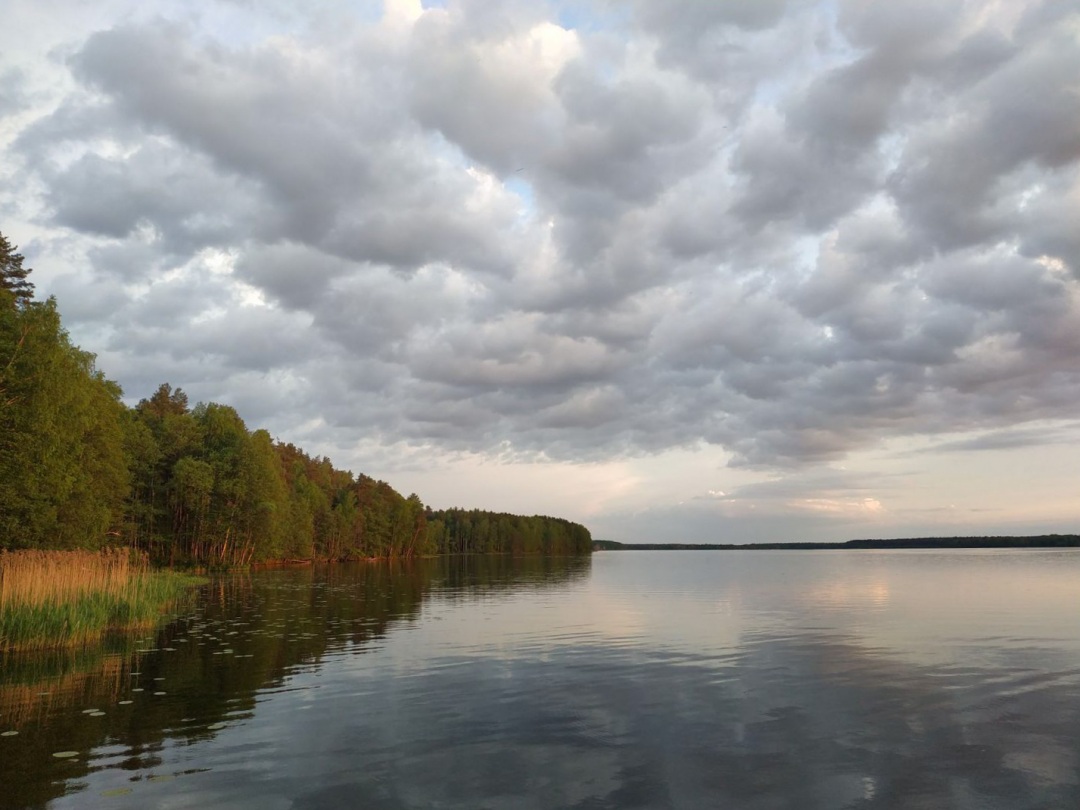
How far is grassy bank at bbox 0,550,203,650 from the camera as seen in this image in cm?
2845

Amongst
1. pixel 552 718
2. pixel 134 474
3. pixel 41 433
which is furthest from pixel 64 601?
pixel 134 474

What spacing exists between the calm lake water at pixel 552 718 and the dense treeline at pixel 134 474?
25784 millimetres

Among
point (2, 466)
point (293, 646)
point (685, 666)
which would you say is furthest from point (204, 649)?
point (2, 466)

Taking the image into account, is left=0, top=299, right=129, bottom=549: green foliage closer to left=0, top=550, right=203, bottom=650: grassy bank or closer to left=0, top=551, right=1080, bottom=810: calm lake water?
left=0, top=550, right=203, bottom=650: grassy bank

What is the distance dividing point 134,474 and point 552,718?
91.5 m

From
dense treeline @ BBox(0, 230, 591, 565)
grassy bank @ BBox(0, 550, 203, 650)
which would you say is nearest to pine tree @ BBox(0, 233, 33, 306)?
dense treeline @ BBox(0, 230, 591, 565)

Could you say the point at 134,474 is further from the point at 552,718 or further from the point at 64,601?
the point at 552,718

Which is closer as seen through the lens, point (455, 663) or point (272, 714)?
point (272, 714)

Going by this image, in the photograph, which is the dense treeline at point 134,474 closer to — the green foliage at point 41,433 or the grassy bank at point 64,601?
the green foliage at point 41,433

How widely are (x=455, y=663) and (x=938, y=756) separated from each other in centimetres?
1676

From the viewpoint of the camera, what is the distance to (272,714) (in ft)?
61.1

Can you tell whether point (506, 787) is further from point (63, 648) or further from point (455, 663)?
point (63, 648)

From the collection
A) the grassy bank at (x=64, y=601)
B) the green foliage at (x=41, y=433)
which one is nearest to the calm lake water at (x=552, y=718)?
the grassy bank at (x=64, y=601)

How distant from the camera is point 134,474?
92.9m
